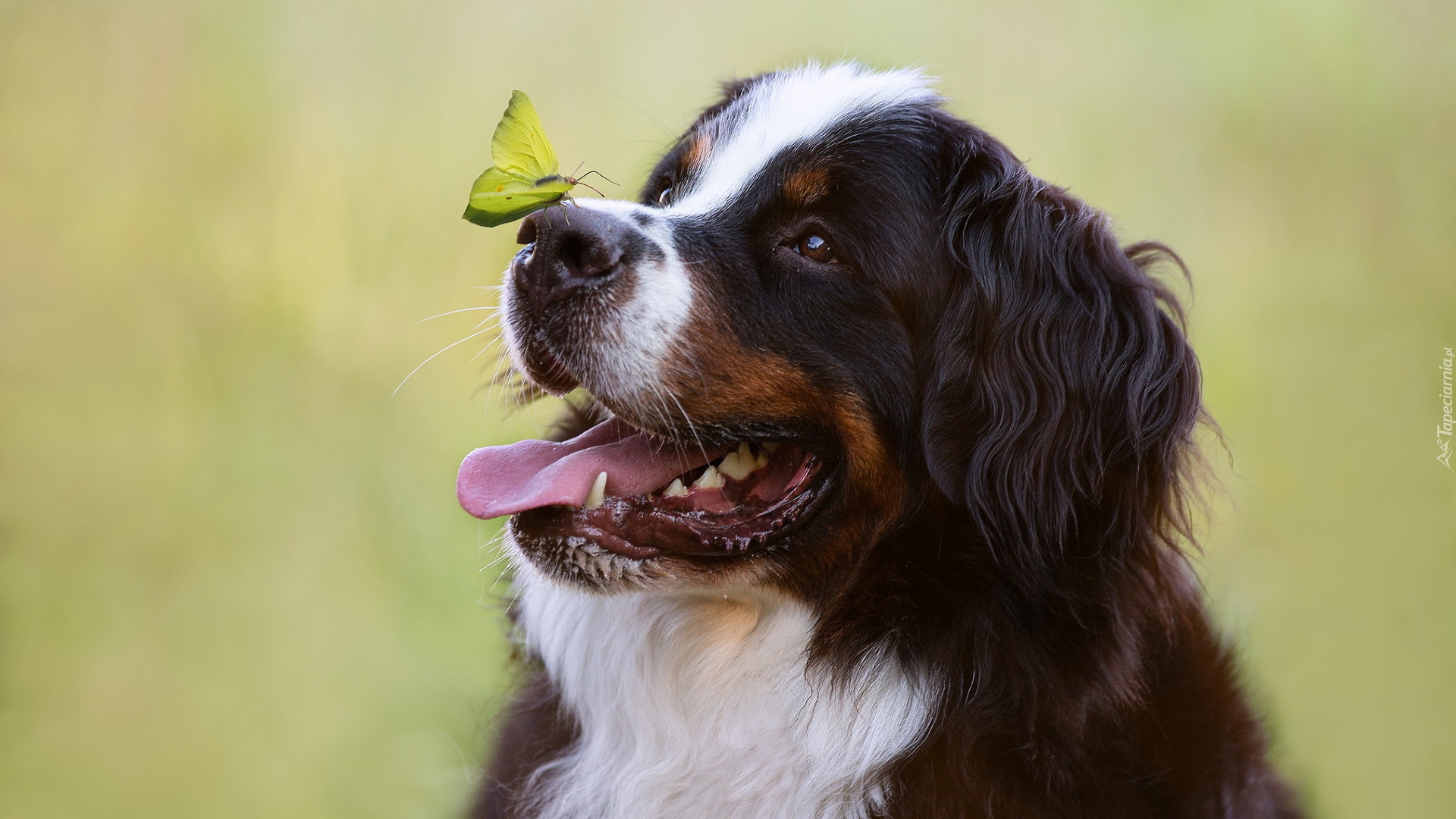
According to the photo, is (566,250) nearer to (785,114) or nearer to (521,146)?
(521,146)

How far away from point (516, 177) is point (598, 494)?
562 millimetres

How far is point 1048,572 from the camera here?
6.80 feet

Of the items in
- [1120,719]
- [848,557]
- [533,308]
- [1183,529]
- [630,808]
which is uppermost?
[533,308]

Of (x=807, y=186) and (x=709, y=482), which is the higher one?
(x=807, y=186)

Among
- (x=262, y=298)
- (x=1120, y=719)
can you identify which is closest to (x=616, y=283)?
(x=1120, y=719)

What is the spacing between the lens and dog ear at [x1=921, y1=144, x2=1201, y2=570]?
2.06 m

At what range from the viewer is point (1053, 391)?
210 cm

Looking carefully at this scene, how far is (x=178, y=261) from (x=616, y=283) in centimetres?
317

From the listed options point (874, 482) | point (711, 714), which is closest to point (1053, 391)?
point (874, 482)

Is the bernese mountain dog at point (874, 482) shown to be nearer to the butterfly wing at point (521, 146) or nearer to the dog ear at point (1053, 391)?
the dog ear at point (1053, 391)

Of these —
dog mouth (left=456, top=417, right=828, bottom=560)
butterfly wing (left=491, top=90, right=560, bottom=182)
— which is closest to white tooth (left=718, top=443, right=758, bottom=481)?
dog mouth (left=456, top=417, right=828, bottom=560)

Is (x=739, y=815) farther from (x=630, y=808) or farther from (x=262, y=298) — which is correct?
(x=262, y=298)

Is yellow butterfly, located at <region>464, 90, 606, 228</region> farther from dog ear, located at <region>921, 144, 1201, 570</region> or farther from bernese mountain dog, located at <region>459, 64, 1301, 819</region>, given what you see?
dog ear, located at <region>921, 144, 1201, 570</region>

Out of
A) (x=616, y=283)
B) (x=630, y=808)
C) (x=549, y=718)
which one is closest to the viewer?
(x=616, y=283)
